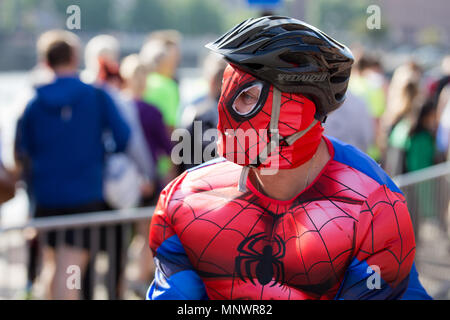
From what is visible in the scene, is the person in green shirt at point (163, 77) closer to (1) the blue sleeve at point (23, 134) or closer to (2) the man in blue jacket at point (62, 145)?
(2) the man in blue jacket at point (62, 145)

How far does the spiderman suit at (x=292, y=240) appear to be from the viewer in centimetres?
201

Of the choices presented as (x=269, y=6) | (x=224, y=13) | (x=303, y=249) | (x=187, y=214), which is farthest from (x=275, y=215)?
(x=224, y=13)

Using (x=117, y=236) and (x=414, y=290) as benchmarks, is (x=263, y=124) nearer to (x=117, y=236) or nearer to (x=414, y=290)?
(x=414, y=290)

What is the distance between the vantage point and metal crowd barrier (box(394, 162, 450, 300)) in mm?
5465

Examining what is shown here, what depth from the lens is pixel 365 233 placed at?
199cm

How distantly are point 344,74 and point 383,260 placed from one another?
0.67m

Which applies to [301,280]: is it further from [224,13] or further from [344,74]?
[224,13]

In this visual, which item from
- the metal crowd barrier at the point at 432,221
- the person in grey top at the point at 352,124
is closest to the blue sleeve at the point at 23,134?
the person in grey top at the point at 352,124

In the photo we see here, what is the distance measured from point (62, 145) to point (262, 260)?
9.59ft

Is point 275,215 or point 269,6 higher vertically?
point 269,6

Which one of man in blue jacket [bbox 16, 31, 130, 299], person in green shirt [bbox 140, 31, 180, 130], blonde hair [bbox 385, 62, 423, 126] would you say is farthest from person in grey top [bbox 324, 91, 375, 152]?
person in green shirt [bbox 140, 31, 180, 130]

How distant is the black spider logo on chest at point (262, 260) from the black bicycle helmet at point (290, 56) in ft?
1.58

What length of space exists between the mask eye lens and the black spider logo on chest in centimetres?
43
